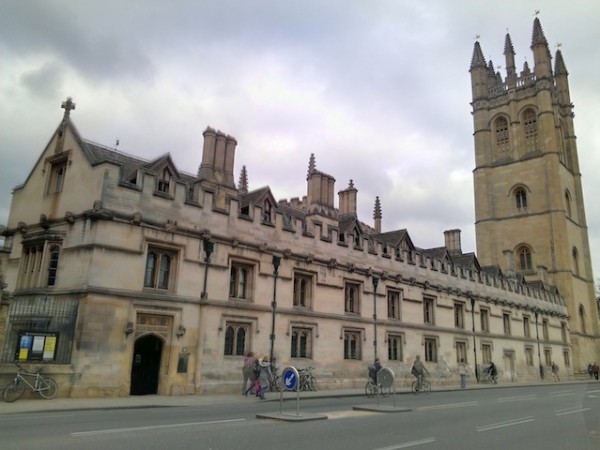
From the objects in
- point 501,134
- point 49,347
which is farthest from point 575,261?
point 49,347

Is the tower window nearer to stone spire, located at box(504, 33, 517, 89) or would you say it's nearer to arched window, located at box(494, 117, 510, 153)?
arched window, located at box(494, 117, 510, 153)

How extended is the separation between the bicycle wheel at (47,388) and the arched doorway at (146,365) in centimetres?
302

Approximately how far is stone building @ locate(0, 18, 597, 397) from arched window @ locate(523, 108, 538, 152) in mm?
40256

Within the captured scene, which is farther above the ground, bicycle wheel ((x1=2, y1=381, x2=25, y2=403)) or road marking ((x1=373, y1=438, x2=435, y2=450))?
bicycle wheel ((x1=2, y1=381, x2=25, y2=403))

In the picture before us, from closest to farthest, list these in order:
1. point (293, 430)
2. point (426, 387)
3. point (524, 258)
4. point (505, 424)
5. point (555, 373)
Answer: point (293, 430) → point (505, 424) → point (426, 387) → point (555, 373) → point (524, 258)

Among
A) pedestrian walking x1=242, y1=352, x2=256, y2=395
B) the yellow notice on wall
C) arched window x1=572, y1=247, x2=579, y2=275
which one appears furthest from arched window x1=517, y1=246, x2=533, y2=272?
the yellow notice on wall

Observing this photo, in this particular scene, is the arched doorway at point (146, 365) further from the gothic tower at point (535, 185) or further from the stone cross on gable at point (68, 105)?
the gothic tower at point (535, 185)

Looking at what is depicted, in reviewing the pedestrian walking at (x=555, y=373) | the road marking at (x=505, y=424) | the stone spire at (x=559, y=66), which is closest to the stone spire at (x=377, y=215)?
the pedestrian walking at (x=555, y=373)

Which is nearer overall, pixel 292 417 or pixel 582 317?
pixel 292 417

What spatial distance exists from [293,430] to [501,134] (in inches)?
2524

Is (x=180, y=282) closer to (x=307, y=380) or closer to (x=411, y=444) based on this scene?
(x=307, y=380)

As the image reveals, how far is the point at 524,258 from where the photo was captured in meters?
59.7

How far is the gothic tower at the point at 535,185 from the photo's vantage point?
186 ft

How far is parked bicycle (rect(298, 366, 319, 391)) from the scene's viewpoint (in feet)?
71.8
